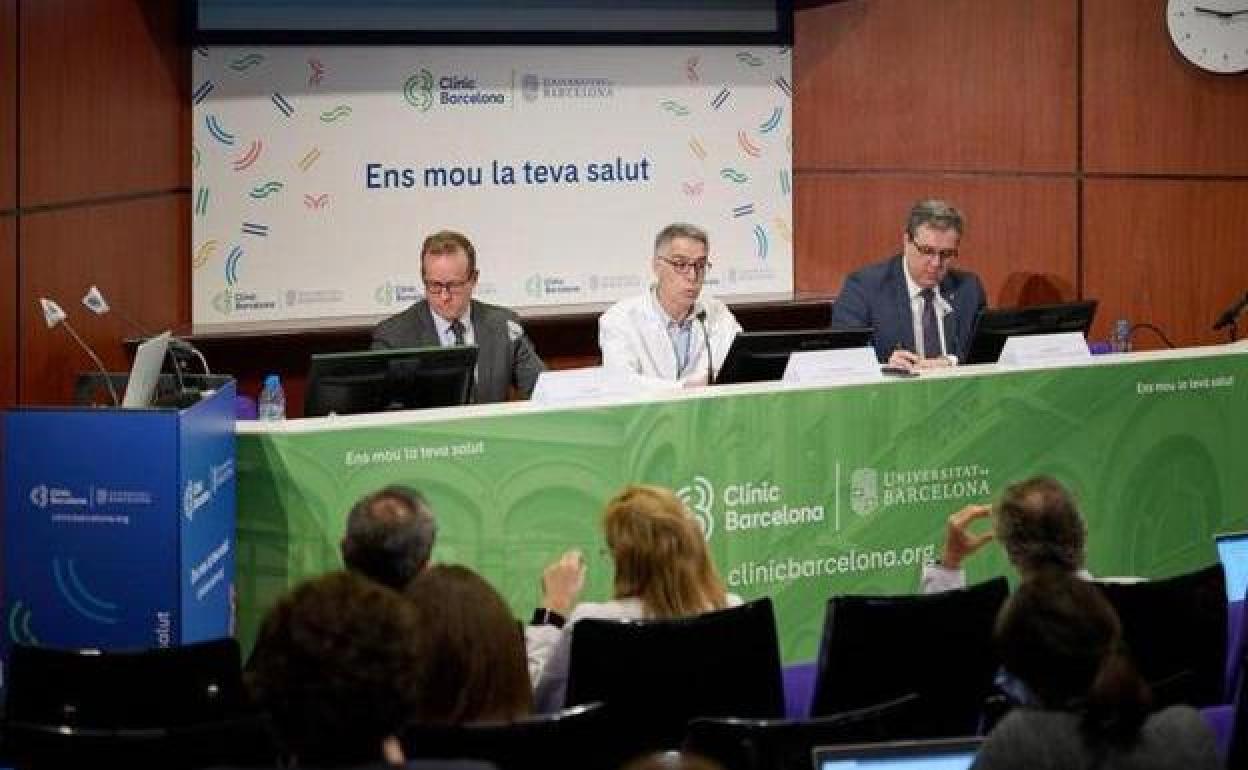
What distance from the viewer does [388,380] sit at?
5562 mm

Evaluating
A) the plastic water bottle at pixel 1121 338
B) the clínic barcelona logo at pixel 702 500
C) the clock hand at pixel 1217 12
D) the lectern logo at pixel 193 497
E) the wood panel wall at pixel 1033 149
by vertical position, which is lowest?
the clínic barcelona logo at pixel 702 500

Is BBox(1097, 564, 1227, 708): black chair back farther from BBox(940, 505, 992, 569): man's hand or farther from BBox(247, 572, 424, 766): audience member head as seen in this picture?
BBox(247, 572, 424, 766): audience member head

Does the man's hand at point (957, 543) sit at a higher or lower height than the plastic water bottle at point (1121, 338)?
lower

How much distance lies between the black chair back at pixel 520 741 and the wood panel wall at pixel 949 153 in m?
3.56

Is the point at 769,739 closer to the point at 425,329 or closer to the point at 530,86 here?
the point at 425,329

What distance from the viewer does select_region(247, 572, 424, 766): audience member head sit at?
273 cm

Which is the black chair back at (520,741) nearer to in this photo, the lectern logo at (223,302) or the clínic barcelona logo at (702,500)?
the clínic barcelona logo at (702,500)

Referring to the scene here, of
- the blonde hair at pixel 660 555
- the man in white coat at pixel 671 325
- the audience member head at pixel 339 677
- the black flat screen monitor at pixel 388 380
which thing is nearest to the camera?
the audience member head at pixel 339 677

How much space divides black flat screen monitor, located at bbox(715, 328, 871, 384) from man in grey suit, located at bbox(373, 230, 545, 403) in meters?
1.09

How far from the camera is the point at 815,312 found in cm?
928

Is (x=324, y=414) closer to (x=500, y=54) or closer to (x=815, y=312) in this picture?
(x=500, y=54)

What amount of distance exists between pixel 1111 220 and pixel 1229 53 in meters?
0.83

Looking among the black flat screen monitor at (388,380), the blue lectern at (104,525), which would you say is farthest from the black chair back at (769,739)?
the black flat screen monitor at (388,380)

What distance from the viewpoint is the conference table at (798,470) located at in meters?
5.09
